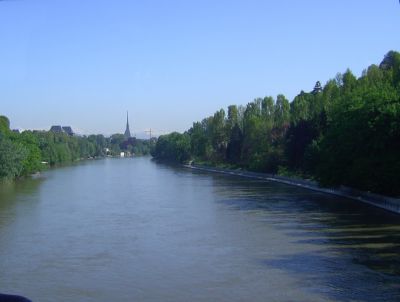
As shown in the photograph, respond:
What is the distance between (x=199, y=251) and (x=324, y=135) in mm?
17134

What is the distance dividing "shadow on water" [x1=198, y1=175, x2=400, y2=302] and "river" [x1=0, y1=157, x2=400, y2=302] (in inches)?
0.8

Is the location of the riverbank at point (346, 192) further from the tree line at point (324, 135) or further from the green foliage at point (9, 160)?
the green foliage at point (9, 160)

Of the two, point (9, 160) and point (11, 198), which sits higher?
point (9, 160)

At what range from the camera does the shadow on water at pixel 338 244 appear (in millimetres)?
9266

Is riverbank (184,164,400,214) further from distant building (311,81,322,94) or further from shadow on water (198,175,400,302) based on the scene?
distant building (311,81,322,94)

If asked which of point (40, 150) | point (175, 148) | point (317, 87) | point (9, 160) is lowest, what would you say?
point (9, 160)

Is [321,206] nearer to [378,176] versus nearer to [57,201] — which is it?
[378,176]

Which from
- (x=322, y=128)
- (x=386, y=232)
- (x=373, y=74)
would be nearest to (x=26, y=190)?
(x=322, y=128)

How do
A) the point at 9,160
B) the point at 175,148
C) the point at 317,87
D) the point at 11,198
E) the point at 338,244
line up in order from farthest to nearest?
the point at 175,148, the point at 317,87, the point at 9,160, the point at 11,198, the point at 338,244

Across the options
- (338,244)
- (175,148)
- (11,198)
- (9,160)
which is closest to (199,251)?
(338,244)

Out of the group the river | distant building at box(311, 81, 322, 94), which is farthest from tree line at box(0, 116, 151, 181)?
distant building at box(311, 81, 322, 94)

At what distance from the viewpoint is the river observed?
29.9 feet

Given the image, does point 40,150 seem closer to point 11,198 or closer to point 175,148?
point 175,148

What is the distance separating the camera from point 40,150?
50.5 m
